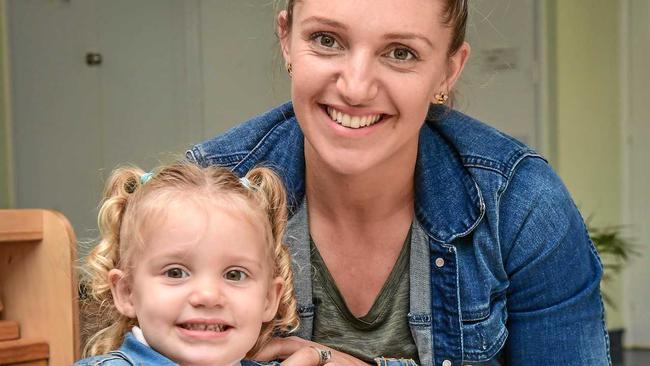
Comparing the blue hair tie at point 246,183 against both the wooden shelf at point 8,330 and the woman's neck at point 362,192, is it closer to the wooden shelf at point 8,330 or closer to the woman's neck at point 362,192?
the woman's neck at point 362,192

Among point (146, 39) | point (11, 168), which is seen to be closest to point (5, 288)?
point (11, 168)

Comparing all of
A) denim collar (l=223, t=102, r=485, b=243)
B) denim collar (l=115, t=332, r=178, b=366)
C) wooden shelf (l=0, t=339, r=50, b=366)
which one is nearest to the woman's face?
denim collar (l=223, t=102, r=485, b=243)

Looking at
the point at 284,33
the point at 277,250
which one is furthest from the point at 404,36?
the point at 277,250

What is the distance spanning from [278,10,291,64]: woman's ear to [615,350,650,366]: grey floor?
14.4 ft

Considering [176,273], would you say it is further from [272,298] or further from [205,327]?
[272,298]

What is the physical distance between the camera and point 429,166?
2578 mm

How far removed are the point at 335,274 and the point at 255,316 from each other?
19.3 inches

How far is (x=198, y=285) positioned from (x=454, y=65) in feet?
2.62

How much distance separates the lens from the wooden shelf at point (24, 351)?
259 centimetres

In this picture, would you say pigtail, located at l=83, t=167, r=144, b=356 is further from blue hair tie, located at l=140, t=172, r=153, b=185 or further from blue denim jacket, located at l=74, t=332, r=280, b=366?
blue denim jacket, located at l=74, t=332, r=280, b=366

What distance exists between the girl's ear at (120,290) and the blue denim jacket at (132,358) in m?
0.08

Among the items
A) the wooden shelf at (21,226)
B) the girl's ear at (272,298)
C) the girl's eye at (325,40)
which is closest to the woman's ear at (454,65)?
the girl's eye at (325,40)

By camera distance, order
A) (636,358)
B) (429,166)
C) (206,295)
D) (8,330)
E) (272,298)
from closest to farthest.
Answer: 1. (206,295)
2. (272,298)
3. (429,166)
4. (8,330)
5. (636,358)

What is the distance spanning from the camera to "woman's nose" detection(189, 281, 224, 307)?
1.96m
